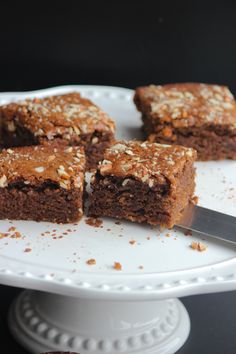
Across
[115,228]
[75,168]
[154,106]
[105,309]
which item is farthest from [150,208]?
[154,106]

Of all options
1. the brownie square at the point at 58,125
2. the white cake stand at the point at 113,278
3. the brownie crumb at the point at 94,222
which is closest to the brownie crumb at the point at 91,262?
the white cake stand at the point at 113,278

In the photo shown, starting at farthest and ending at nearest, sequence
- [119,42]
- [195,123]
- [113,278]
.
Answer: [119,42] → [195,123] → [113,278]

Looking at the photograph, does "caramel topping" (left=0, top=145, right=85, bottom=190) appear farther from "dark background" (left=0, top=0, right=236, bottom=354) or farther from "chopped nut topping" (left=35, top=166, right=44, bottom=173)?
"dark background" (left=0, top=0, right=236, bottom=354)

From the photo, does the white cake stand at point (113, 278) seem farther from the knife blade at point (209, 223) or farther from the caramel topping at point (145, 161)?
the caramel topping at point (145, 161)

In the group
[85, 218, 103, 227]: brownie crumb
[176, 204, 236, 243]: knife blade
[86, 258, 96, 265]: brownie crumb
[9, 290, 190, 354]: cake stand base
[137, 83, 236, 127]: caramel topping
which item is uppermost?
[137, 83, 236, 127]: caramel topping

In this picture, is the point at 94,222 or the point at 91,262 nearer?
the point at 91,262

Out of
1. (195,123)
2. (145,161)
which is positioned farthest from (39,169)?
(195,123)

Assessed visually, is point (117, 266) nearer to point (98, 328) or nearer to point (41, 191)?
point (41, 191)

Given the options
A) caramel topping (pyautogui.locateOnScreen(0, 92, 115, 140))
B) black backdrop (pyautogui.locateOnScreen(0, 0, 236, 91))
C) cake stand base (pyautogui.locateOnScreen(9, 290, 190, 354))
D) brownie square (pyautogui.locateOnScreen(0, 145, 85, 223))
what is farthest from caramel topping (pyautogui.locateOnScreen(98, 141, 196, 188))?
black backdrop (pyautogui.locateOnScreen(0, 0, 236, 91))

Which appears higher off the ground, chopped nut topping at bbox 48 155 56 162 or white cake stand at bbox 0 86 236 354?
chopped nut topping at bbox 48 155 56 162
